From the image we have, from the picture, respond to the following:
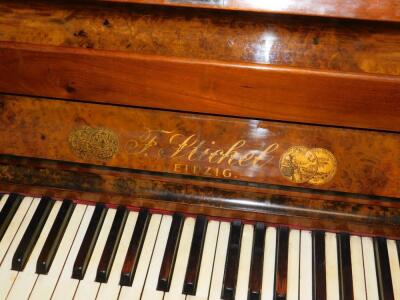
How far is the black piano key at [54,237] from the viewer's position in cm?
157

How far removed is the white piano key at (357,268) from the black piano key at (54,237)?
45.6 inches

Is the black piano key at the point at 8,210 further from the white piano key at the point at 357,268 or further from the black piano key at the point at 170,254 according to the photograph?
the white piano key at the point at 357,268

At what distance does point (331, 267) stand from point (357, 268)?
100mm

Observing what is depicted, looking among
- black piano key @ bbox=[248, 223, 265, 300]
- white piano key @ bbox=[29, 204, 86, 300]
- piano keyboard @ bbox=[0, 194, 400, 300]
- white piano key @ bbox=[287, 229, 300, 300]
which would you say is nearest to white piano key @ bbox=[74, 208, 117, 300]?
piano keyboard @ bbox=[0, 194, 400, 300]

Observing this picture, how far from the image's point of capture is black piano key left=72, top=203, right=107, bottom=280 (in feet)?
5.10

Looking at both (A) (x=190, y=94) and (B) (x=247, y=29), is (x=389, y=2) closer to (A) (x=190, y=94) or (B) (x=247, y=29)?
(B) (x=247, y=29)

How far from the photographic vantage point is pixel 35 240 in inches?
65.7

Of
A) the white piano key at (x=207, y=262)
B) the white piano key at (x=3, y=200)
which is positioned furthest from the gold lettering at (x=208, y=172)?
the white piano key at (x=3, y=200)

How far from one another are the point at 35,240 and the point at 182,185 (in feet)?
2.10

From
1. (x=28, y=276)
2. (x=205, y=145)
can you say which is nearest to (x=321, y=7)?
(x=205, y=145)

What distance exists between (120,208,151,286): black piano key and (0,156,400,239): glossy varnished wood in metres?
0.06

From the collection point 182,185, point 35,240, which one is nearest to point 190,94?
point 182,185

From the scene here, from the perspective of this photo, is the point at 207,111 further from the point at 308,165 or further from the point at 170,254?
the point at 170,254

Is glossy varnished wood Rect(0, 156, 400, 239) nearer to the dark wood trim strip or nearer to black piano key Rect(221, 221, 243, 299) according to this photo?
black piano key Rect(221, 221, 243, 299)
